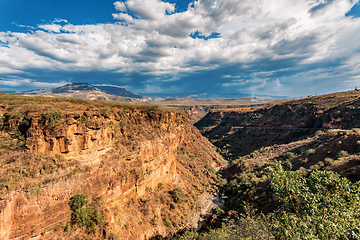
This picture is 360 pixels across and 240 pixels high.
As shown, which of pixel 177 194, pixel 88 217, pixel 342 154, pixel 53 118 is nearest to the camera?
pixel 53 118

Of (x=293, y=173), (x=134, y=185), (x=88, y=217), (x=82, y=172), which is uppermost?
(x=293, y=173)

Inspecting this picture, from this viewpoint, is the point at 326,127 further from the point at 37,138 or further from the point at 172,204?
the point at 37,138

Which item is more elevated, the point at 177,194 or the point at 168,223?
the point at 177,194

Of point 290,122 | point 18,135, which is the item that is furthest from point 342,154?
point 18,135

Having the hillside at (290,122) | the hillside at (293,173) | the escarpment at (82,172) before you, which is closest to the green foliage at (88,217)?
the escarpment at (82,172)

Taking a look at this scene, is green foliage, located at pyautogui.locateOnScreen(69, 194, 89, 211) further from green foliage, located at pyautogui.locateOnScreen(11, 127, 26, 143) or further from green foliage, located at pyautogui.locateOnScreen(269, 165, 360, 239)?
green foliage, located at pyautogui.locateOnScreen(269, 165, 360, 239)

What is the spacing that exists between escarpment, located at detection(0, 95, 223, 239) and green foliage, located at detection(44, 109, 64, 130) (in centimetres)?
10

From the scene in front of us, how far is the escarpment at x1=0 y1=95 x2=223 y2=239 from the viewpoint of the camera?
15758mm

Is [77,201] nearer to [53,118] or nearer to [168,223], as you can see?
[53,118]

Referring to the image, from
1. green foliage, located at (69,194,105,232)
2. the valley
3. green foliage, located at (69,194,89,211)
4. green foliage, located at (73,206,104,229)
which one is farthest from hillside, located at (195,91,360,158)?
green foliage, located at (69,194,89,211)

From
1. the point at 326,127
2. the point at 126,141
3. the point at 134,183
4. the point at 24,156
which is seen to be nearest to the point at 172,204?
the point at 134,183

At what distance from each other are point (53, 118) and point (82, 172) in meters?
7.93

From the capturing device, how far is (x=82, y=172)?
19906 millimetres

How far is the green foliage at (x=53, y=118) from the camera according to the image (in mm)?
18766
